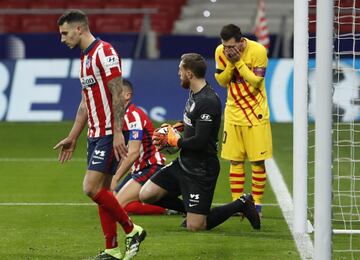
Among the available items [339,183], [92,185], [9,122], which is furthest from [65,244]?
[9,122]

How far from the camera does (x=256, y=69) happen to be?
11.5 m

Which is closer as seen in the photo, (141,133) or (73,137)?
(73,137)

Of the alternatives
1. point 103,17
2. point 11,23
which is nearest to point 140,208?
point 103,17

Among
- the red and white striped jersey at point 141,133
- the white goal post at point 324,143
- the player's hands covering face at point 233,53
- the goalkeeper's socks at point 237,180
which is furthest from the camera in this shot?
the red and white striped jersey at point 141,133

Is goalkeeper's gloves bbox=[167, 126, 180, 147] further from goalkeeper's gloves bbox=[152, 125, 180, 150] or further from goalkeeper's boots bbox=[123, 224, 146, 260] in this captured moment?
goalkeeper's boots bbox=[123, 224, 146, 260]

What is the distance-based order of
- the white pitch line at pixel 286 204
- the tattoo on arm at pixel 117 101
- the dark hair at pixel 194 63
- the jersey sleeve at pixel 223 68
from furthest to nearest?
the jersey sleeve at pixel 223 68, the dark hair at pixel 194 63, the white pitch line at pixel 286 204, the tattoo on arm at pixel 117 101

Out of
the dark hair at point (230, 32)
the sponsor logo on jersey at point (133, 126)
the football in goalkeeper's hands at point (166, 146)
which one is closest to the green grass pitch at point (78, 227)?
the football in goalkeeper's hands at point (166, 146)

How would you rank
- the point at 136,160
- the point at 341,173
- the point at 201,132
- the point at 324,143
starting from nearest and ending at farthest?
the point at 324,143, the point at 201,132, the point at 136,160, the point at 341,173

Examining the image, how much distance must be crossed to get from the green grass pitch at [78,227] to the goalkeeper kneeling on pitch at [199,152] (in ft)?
0.57

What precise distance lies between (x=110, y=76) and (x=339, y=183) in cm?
494

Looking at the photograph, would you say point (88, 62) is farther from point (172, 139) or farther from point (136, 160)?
point (136, 160)

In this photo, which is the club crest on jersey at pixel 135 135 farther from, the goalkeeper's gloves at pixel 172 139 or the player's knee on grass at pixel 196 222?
the player's knee on grass at pixel 196 222

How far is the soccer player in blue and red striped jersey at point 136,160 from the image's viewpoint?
11.7 metres

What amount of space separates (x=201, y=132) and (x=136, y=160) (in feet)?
5.55
